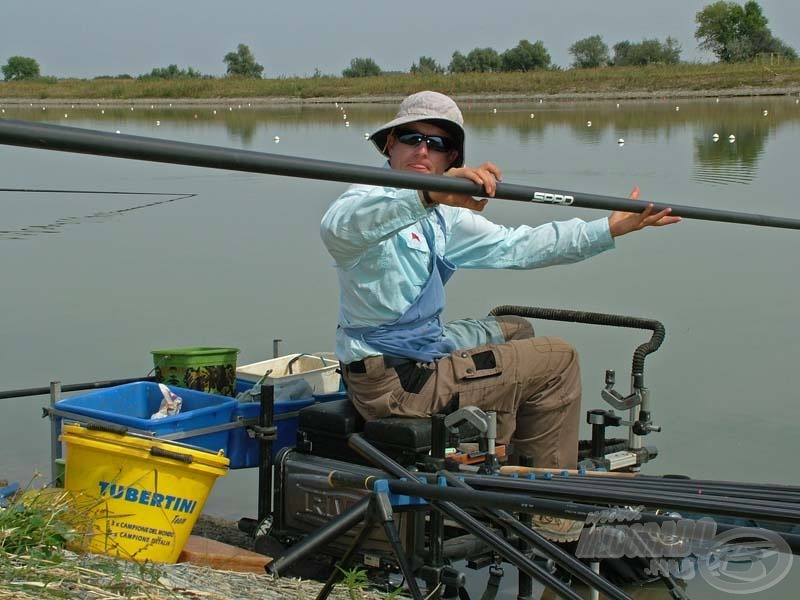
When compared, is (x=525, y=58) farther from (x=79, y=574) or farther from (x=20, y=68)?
(x=79, y=574)

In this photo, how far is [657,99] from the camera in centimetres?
4681

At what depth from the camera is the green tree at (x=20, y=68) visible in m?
92.6

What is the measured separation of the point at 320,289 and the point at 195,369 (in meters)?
4.94

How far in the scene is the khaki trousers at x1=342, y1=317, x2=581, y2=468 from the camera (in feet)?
12.4

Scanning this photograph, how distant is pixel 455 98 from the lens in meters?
49.3

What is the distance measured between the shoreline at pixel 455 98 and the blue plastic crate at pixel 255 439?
43040 mm

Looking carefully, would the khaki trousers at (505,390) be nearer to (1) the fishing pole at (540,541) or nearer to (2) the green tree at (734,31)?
(1) the fishing pole at (540,541)

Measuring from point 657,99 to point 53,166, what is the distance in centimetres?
3148

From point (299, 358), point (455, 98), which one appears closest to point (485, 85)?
point (455, 98)

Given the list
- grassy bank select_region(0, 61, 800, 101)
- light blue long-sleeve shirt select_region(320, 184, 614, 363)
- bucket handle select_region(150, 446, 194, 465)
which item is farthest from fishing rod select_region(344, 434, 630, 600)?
grassy bank select_region(0, 61, 800, 101)

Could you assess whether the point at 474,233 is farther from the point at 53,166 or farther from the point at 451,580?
the point at 53,166

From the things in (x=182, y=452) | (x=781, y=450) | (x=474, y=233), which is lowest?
(x=781, y=450)

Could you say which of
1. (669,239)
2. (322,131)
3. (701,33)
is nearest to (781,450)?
(669,239)

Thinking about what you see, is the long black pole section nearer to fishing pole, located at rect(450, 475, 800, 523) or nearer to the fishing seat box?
fishing pole, located at rect(450, 475, 800, 523)
